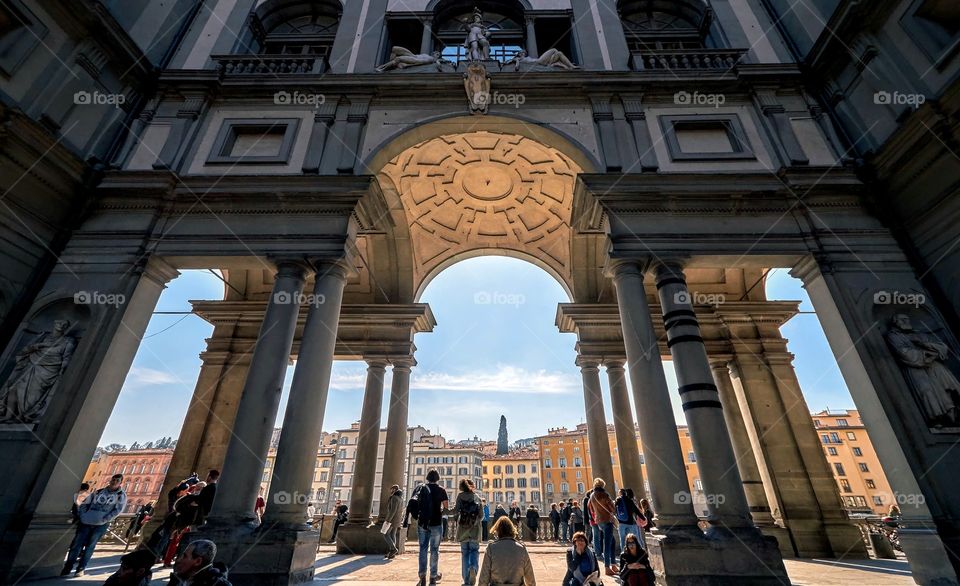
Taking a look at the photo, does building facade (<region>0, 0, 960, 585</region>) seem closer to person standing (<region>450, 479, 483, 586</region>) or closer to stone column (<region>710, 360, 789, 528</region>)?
stone column (<region>710, 360, 789, 528</region>)

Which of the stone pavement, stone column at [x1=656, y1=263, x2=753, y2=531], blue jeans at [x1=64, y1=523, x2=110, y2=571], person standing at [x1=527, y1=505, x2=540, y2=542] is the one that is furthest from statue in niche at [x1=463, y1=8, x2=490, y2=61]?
person standing at [x1=527, y1=505, x2=540, y2=542]

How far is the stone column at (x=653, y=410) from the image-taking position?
6.34m

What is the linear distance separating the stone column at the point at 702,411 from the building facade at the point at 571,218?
40 millimetres

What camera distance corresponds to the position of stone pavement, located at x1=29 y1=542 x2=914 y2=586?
6453mm

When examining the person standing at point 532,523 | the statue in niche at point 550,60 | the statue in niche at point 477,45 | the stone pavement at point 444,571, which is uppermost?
the statue in niche at point 477,45

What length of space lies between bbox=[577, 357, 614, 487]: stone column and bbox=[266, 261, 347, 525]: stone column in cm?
835

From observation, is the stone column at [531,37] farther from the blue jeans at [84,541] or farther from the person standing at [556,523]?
the person standing at [556,523]

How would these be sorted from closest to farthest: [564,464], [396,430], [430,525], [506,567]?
[506,567] → [430,525] → [396,430] → [564,464]

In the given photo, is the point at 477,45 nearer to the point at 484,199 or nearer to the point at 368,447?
the point at 484,199

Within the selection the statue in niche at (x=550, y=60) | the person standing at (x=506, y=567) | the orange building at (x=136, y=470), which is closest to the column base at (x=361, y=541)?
the person standing at (x=506, y=567)

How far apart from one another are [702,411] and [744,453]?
7.59 meters

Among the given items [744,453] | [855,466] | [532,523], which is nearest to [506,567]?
[744,453]

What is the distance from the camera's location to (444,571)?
8039 mm

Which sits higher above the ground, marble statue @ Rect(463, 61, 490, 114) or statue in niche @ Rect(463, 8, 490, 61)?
statue in niche @ Rect(463, 8, 490, 61)
